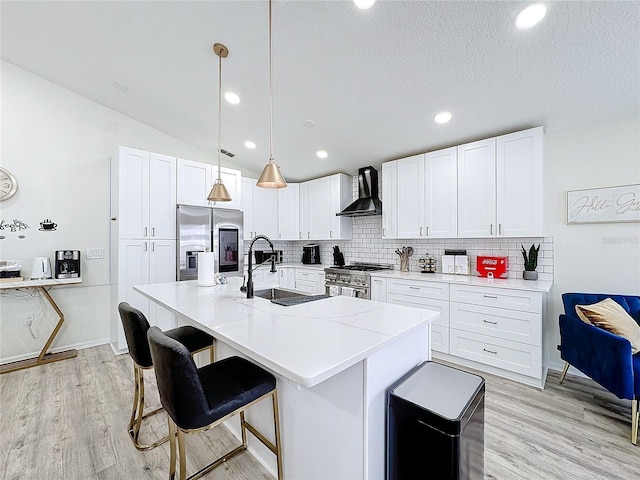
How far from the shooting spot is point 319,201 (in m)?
4.97

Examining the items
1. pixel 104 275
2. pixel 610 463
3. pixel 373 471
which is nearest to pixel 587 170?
pixel 610 463

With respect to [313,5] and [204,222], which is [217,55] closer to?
[313,5]

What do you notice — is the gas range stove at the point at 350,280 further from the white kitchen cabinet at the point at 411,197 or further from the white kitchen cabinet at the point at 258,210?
the white kitchen cabinet at the point at 258,210

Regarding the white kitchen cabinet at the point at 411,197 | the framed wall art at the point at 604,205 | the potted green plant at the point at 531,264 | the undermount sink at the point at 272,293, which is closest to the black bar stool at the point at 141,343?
the undermount sink at the point at 272,293

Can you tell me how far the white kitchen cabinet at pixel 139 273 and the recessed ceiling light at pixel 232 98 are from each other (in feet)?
6.50

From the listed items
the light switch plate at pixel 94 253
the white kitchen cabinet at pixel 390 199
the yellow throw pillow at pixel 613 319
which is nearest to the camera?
the yellow throw pillow at pixel 613 319

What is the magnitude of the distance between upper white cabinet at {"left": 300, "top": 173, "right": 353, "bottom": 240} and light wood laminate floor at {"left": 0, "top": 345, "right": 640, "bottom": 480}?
2.87 metres

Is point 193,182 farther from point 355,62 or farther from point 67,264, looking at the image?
point 355,62

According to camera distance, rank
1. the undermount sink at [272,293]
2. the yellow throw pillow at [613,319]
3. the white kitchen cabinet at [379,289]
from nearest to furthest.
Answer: the yellow throw pillow at [613,319]
the undermount sink at [272,293]
the white kitchen cabinet at [379,289]

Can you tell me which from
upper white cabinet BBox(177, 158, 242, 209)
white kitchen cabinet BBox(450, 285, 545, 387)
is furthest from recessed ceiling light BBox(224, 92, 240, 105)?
white kitchen cabinet BBox(450, 285, 545, 387)

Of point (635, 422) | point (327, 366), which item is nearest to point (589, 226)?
point (635, 422)

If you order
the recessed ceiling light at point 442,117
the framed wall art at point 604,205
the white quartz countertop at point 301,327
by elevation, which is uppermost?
the recessed ceiling light at point 442,117

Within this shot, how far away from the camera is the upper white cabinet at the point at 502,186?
2.82 metres

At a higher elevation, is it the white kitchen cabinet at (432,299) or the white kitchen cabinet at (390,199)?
the white kitchen cabinet at (390,199)
